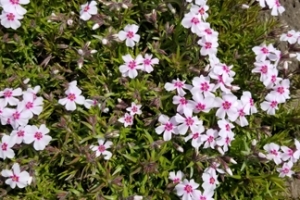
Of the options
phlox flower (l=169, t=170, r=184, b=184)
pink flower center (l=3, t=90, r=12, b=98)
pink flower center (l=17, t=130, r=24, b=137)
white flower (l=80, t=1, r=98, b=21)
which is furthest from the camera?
white flower (l=80, t=1, r=98, b=21)

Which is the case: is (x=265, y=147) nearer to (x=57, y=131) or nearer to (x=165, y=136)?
(x=165, y=136)

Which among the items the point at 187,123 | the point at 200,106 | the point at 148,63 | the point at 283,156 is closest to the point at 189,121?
the point at 187,123

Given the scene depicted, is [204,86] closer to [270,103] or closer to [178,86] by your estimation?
[178,86]

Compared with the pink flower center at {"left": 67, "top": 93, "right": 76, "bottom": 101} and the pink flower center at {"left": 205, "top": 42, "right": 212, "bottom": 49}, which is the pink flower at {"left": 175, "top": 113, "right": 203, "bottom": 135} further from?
the pink flower center at {"left": 67, "top": 93, "right": 76, "bottom": 101}

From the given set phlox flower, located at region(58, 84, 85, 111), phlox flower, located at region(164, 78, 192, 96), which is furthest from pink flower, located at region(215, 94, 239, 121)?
phlox flower, located at region(58, 84, 85, 111)

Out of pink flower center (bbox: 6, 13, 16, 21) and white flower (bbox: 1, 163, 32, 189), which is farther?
pink flower center (bbox: 6, 13, 16, 21)

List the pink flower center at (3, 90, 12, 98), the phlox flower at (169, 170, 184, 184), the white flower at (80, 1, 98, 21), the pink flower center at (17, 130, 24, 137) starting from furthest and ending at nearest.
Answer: the white flower at (80, 1, 98, 21) < the phlox flower at (169, 170, 184, 184) < the pink flower center at (3, 90, 12, 98) < the pink flower center at (17, 130, 24, 137)
